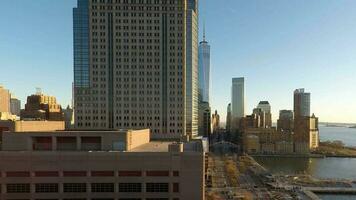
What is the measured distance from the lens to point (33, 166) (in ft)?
152

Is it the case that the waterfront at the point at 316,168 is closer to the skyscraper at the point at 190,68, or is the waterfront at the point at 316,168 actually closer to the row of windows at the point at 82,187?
the skyscraper at the point at 190,68

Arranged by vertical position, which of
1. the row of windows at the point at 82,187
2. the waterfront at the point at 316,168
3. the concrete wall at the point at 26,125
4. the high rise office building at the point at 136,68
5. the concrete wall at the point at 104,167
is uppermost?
the high rise office building at the point at 136,68

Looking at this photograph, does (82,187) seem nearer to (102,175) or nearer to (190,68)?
(102,175)

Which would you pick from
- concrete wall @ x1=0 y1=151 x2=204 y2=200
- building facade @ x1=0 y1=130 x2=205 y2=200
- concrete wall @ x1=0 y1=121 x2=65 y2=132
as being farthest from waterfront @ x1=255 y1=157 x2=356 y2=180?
concrete wall @ x1=0 y1=121 x2=65 y2=132

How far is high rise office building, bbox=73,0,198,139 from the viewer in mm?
112062

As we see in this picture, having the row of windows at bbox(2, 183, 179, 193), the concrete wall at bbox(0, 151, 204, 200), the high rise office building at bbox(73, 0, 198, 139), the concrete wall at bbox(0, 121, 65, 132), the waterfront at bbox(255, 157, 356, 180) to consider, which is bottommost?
the waterfront at bbox(255, 157, 356, 180)

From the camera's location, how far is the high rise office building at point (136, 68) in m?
112

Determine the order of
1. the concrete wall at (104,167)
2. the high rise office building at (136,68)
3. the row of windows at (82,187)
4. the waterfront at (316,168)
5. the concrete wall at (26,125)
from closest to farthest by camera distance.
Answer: the concrete wall at (104,167)
the row of windows at (82,187)
the concrete wall at (26,125)
the high rise office building at (136,68)
the waterfront at (316,168)

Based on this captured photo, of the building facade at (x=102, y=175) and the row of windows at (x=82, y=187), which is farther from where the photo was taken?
the row of windows at (x=82, y=187)

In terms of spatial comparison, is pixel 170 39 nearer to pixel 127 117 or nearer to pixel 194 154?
pixel 127 117

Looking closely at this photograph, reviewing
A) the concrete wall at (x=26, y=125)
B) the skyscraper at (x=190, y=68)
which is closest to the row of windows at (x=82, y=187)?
the concrete wall at (x=26, y=125)

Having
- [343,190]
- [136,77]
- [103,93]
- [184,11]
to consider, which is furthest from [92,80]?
[343,190]

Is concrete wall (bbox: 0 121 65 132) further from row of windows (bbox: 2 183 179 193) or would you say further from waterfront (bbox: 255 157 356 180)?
waterfront (bbox: 255 157 356 180)

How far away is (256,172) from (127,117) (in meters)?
62.7
